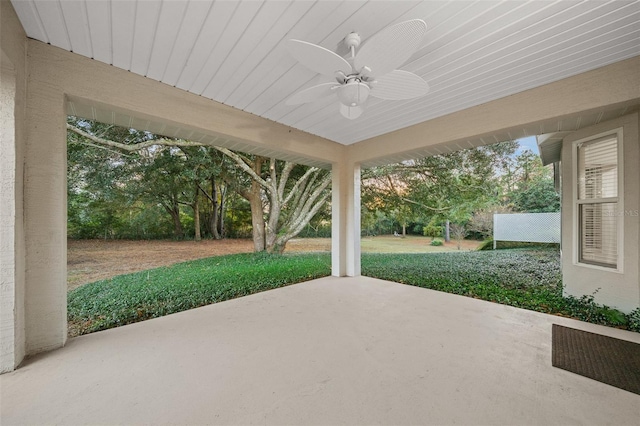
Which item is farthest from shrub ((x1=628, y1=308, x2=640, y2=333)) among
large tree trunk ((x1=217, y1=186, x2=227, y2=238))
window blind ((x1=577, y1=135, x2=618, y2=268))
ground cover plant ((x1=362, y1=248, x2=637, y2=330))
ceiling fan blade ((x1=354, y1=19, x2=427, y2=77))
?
large tree trunk ((x1=217, y1=186, x2=227, y2=238))

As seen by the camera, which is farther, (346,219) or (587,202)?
(346,219)

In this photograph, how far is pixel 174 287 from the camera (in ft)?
11.5

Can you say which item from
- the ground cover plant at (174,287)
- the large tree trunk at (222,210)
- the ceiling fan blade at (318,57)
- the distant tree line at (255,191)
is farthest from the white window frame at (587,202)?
the large tree trunk at (222,210)

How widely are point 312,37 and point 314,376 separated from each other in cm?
260

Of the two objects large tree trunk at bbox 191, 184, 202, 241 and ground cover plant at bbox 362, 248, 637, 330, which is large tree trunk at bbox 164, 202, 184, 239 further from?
ground cover plant at bbox 362, 248, 637, 330

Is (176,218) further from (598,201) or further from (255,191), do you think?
(598,201)

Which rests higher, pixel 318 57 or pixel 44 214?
pixel 318 57

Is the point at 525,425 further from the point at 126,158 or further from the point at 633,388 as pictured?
the point at 126,158

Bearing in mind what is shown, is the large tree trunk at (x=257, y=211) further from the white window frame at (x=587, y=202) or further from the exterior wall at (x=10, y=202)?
the white window frame at (x=587, y=202)

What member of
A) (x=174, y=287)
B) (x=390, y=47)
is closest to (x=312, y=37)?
(x=390, y=47)

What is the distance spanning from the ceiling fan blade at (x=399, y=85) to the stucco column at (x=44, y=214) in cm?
279

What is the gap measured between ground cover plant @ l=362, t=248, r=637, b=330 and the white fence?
15.5 inches

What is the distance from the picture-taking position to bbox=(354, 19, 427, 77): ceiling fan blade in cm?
133

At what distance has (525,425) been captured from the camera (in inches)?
52.2
